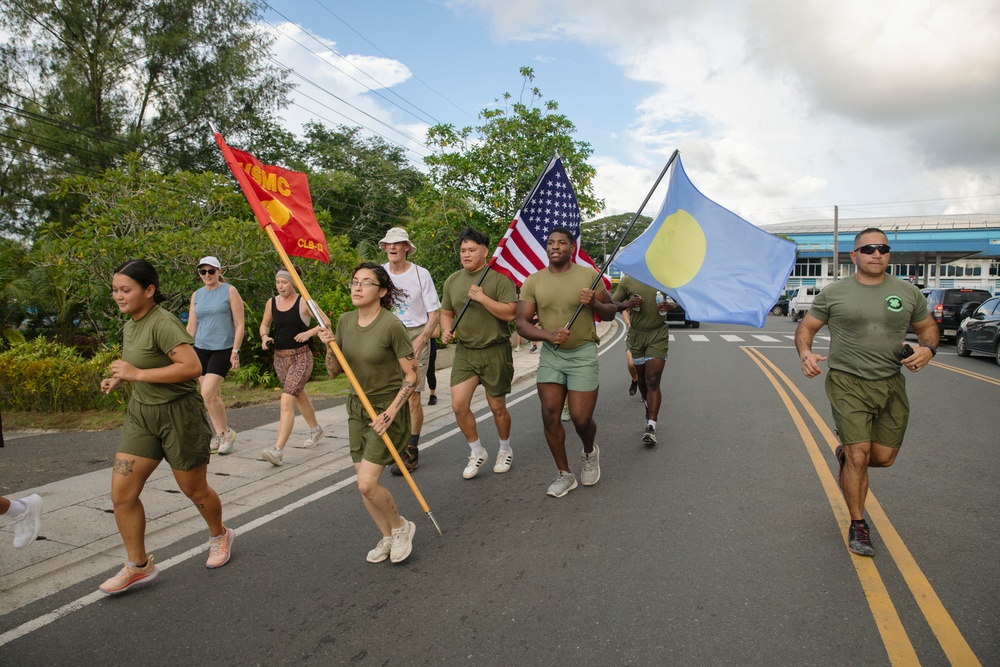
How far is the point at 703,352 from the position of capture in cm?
1689

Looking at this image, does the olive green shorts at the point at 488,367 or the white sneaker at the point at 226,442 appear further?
the white sneaker at the point at 226,442

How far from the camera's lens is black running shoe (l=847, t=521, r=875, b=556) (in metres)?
3.88

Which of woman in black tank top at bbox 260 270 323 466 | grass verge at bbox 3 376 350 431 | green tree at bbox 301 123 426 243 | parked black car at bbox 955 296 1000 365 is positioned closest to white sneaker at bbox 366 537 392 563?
woman in black tank top at bbox 260 270 323 466

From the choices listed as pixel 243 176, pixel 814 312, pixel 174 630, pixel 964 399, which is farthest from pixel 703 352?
pixel 174 630

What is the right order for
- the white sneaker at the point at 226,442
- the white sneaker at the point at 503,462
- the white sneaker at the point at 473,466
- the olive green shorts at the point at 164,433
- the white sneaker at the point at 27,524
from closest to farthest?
the olive green shorts at the point at 164,433 < the white sneaker at the point at 27,524 < the white sneaker at the point at 473,466 < the white sneaker at the point at 503,462 < the white sneaker at the point at 226,442

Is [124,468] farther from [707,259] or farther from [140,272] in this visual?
[707,259]

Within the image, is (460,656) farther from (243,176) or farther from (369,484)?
(243,176)

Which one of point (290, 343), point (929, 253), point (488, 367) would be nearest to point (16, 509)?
point (290, 343)

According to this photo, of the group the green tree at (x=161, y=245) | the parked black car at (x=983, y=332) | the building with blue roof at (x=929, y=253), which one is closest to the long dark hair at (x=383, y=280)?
the green tree at (x=161, y=245)

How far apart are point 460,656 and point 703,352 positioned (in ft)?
Answer: 49.3

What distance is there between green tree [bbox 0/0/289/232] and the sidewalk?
17.2 meters

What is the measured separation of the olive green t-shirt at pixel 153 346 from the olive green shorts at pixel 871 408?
3804 mm

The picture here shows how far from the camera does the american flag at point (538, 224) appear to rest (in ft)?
20.4

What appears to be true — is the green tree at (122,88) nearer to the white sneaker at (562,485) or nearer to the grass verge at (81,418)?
the grass verge at (81,418)
